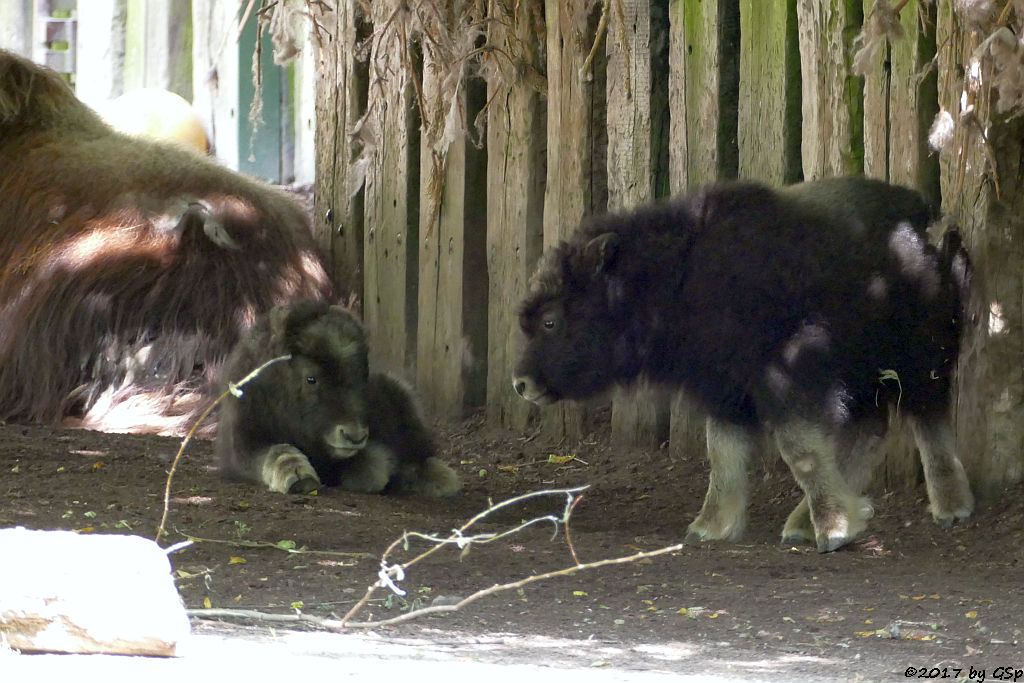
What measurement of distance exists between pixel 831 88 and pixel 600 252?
120 cm

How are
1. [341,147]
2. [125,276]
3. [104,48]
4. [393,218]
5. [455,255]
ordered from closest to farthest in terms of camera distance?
[455,255]
[125,276]
[393,218]
[341,147]
[104,48]

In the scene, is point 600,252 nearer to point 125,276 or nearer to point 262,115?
point 125,276

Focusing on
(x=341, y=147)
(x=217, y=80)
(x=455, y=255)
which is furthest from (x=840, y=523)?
(x=217, y=80)

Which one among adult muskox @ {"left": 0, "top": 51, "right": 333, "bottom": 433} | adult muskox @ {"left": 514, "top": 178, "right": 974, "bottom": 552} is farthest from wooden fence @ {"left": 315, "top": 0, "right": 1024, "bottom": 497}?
adult muskox @ {"left": 0, "top": 51, "right": 333, "bottom": 433}

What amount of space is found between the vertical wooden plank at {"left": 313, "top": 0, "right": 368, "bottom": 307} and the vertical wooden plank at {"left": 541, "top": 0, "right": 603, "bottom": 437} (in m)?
1.89

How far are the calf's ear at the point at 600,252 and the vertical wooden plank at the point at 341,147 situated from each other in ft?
11.2

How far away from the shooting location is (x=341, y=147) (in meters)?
8.66

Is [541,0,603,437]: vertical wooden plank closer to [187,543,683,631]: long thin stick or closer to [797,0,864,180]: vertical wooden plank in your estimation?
[797,0,864,180]: vertical wooden plank

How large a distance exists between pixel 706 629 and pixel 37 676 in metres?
1.75

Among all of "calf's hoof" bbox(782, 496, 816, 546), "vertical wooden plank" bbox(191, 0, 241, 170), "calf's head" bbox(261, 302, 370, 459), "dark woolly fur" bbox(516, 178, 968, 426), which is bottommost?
"calf's hoof" bbox(782, 496, 816, 546)

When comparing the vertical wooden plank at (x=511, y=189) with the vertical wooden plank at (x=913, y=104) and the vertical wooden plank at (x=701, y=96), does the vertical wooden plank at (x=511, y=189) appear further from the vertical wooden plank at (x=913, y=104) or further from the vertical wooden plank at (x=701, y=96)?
the vertical wooden plank at (x=913, y=104)

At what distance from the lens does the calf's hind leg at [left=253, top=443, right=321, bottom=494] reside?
5484mm

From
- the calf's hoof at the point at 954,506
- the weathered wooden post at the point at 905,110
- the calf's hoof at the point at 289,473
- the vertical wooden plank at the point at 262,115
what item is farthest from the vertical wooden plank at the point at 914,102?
the vertical wooden plank at the point at 262,115

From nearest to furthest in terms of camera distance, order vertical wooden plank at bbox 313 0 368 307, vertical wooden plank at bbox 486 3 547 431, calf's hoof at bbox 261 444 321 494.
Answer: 1. calf's hoof at bbox 261 444 321 494
2. vertical wooden plank at bbox 486 3 547 431
3. vertical wooden plank at bbox 313 0 368 307
